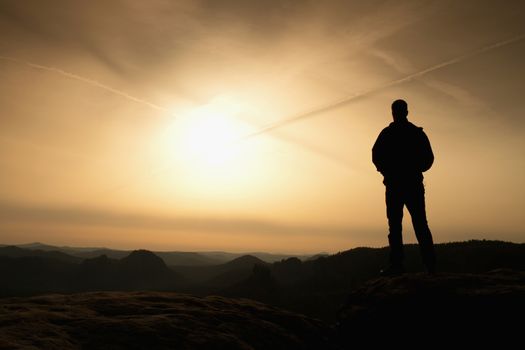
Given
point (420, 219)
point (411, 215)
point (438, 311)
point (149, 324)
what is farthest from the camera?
point (411, 215)

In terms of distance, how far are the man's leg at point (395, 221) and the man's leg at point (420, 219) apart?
0.30m

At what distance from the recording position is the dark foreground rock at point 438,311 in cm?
616

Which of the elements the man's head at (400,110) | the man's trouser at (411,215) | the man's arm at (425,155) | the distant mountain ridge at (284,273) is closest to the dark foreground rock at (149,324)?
the man's trouser at (411,215)

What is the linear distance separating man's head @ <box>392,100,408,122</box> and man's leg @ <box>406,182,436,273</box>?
1.85m

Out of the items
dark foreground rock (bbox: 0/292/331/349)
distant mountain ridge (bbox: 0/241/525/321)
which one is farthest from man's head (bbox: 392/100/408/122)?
distant mountain ridge (bbox: 0/241/525/321)

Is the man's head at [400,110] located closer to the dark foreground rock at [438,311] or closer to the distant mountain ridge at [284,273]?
the dark foreground rock at [438,311]

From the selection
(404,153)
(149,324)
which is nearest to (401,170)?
(404,153)

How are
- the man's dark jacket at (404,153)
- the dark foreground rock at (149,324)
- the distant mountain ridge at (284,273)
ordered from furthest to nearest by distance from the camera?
the distant mountain ridge at (284,273)
the man's dark jacket at (404,153)
the dark foreground rock at (149,324)

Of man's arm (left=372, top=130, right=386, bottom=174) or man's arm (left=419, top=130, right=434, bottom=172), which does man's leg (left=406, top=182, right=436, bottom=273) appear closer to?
man's arm (left=419, top=130, right=434, bottom=172)

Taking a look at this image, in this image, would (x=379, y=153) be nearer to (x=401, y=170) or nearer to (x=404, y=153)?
(x=404, y=153)

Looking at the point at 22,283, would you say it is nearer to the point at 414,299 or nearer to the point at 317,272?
the point at 317,272

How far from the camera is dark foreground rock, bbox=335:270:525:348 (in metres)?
6.16

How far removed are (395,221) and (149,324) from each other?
6.93 m

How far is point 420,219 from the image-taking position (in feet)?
29.8
